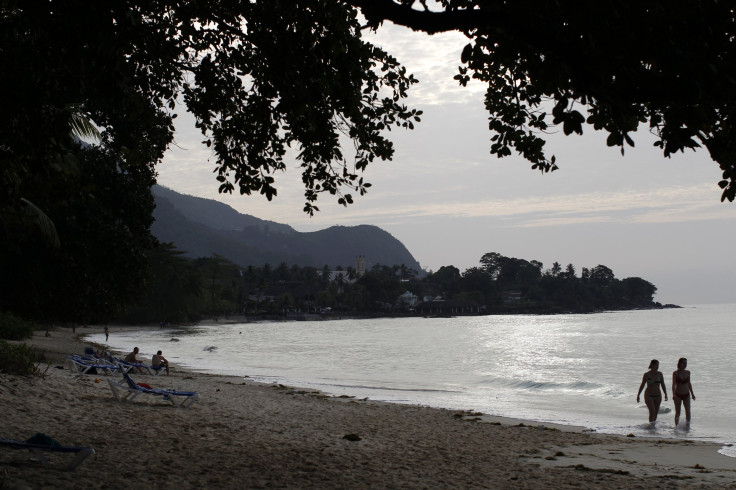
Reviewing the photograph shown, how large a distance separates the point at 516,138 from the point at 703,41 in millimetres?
3458

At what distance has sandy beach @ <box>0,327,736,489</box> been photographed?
5.84 metres

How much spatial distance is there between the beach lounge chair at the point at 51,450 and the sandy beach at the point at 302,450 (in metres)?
0.09

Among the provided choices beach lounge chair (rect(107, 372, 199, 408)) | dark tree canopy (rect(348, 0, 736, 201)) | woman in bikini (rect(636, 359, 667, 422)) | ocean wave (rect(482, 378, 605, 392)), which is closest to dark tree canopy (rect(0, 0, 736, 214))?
dark tree canopy (rect(348, 0, 736, 201))

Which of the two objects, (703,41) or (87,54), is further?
(87,54)

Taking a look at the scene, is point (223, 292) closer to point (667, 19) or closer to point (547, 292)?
point (547, 292)

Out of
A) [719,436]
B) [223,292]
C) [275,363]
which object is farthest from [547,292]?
[719,436]

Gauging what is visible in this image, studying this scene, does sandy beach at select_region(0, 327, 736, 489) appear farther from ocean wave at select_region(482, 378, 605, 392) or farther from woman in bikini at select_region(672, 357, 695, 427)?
ocean wave at select_region(482, 378, 605, 392)

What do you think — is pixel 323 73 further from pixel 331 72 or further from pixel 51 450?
pixel 51 450

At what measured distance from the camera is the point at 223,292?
137 metres

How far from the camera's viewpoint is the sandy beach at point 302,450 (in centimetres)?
584

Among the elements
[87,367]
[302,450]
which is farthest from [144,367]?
[302,450]

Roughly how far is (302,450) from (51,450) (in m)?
3.16

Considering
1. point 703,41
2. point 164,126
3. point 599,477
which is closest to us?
point 703,41

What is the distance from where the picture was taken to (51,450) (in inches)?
204
